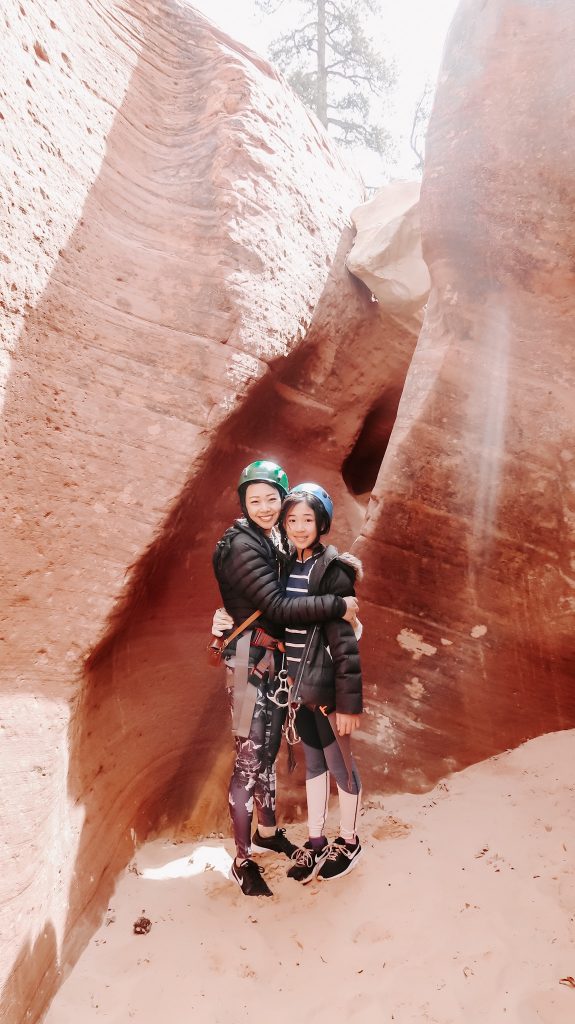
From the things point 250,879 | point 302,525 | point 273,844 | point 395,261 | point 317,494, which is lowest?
point 250,879

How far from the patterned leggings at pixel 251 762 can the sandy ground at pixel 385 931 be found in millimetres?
370

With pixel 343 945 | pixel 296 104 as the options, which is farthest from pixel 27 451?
pixel 296 104

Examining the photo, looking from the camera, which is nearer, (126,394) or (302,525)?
(302,525)

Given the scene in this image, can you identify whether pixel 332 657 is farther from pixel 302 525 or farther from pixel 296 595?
pixel 302 525

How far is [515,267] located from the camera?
371cm

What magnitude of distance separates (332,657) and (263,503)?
31.5 inches

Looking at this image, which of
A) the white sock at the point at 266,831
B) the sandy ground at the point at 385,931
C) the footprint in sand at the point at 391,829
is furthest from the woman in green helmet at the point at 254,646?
the footprint in sand at the point at 391,829

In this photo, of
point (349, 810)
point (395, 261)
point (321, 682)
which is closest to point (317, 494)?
point (321, 682)

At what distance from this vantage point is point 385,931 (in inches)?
107

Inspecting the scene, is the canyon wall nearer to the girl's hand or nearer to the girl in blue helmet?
the girl in blue helmet

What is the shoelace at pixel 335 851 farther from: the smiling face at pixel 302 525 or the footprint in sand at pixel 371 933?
the smiling face at pixel 302 525

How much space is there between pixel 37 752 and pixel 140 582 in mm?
951

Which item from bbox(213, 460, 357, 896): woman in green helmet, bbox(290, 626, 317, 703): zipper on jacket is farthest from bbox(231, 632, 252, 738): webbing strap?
bbox(290, 626, 317, 703): zipper on jacket

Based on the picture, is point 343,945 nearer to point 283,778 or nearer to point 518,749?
point 283,778
